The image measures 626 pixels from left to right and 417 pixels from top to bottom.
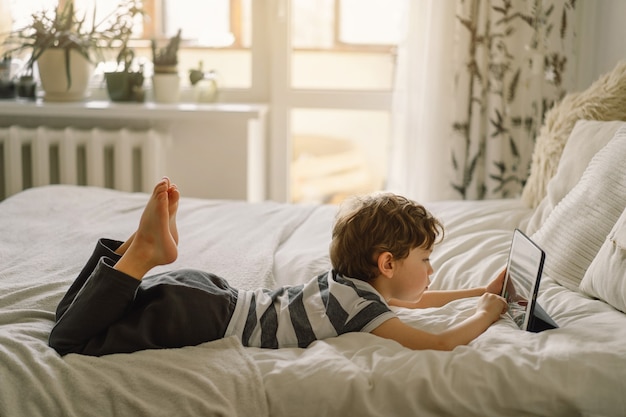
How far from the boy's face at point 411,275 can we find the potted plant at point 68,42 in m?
2.01

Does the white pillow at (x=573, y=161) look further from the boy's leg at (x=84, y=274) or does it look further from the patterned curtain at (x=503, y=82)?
the boy's leg at (x=84, y=274)

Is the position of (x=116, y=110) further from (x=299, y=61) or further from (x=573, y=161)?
(x=573, y=161)

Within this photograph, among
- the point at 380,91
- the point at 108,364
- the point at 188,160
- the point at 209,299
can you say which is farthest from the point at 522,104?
the point at 108,364

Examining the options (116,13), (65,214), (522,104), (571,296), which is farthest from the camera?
(116,13)

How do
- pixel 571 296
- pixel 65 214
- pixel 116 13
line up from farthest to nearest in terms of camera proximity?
pixel 116 13, pixel 65 214, pixel 571 296

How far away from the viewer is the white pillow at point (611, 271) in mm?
1424

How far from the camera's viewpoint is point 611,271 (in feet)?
4.75

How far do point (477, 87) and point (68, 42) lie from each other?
1.57m

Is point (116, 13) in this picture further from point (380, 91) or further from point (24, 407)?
point (24, 407)

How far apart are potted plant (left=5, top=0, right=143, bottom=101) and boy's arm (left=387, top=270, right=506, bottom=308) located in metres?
1.94

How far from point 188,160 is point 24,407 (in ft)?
6.92

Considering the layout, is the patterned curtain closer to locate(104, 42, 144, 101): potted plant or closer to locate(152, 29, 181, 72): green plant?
locate(152, 29, 181, 72): green plant

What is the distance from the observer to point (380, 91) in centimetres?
324

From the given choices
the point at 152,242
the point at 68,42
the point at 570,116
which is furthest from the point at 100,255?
the point at 68,42
